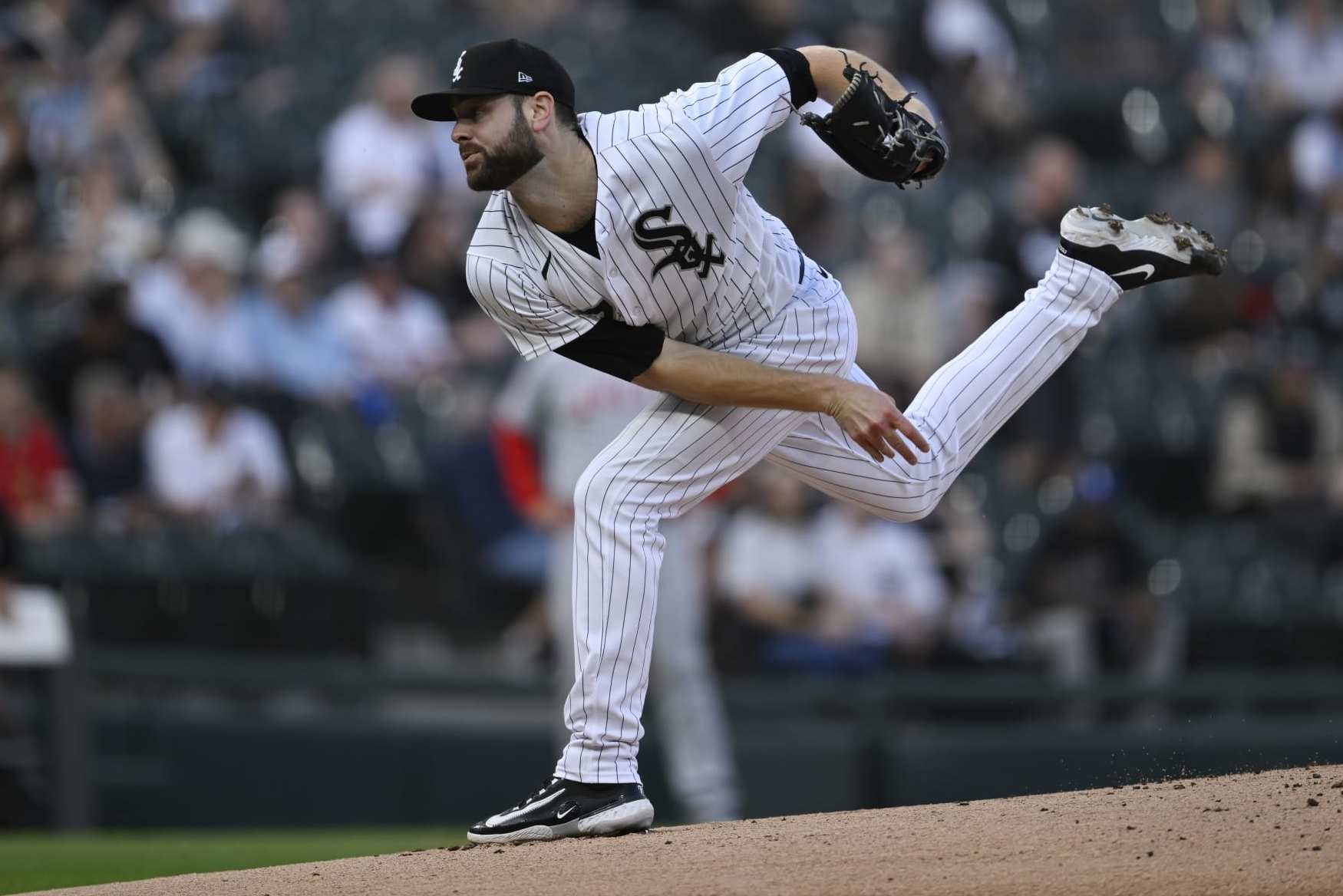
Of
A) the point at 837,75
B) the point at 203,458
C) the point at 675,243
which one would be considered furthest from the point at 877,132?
the point at 203,458

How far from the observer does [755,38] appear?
1252 centimetres

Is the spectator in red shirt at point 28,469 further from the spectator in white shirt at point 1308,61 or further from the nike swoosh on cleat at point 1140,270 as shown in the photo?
the spectator in white shirt at point 1308,61

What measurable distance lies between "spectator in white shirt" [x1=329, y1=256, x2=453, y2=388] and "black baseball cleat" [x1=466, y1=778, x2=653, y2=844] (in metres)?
4.95

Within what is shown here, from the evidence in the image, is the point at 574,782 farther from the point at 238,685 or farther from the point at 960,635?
the point at 960,635

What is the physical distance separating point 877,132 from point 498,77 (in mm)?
886

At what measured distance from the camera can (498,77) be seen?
435cm

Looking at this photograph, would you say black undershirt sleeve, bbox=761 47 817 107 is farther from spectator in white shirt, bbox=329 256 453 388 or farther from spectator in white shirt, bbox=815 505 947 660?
spectator in white shirt, bbox=329 256 453 388

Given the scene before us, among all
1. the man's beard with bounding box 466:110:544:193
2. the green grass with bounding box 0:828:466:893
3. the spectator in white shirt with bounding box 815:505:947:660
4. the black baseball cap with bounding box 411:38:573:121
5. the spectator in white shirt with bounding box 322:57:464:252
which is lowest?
the green grass with bounding box 0:828:466:893

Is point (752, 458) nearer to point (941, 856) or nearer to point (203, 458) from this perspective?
point (941, 856)

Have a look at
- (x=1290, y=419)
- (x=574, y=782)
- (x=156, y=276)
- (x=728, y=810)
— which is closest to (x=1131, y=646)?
(x=1290, y=419)

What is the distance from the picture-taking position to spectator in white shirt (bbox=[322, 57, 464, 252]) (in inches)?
398

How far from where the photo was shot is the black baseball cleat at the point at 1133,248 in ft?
16.5

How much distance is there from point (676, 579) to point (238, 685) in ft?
6.08

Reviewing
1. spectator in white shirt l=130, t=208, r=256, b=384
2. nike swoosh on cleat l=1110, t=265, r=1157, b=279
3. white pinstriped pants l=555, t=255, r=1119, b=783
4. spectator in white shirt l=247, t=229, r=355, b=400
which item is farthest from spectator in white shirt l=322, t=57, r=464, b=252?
nike swoosh on cleat l=1110, t=265, r=1157, b=279
